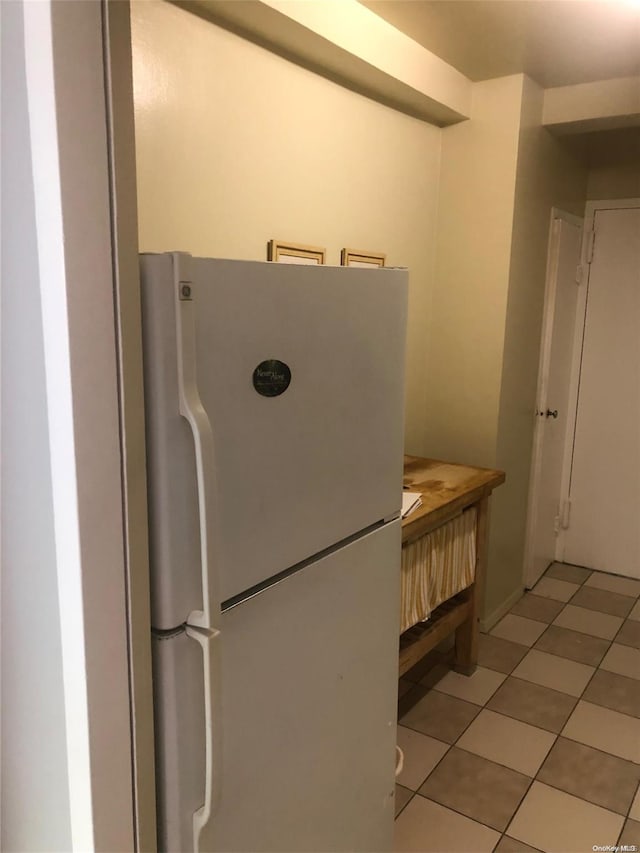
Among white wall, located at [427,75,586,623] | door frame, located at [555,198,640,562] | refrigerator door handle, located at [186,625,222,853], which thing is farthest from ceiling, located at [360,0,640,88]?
refrigerator door handle, located at [186,625,222,853]

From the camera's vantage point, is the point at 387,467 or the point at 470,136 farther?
the point at 470,136

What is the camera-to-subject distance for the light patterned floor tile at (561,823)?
199 centimetres

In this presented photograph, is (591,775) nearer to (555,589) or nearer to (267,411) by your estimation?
(555,589)

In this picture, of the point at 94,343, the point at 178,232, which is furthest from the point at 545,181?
the point at 94,343

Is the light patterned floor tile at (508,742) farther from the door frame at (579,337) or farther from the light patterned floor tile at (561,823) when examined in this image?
the door frame at (579,337)

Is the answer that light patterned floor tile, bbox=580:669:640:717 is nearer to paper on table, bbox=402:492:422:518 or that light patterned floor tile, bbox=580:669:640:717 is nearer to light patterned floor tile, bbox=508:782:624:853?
light patterned floor tile, bbox=508:782:624:853

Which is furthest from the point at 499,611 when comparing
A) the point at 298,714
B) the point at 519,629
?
the point at 298,714

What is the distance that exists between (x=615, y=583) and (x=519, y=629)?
36.3 inches

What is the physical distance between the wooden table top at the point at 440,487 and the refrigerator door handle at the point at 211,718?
3.48ft

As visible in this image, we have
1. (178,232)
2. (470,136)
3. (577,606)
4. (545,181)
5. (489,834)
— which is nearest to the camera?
(178,232)

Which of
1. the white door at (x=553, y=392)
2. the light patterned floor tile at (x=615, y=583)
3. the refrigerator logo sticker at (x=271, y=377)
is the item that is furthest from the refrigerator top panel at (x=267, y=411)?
the light patterned floor tile at (x=615, y=583)

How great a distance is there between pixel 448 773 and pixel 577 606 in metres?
1.60

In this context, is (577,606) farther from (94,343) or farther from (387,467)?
(94,343)

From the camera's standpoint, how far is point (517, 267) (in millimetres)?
3012
